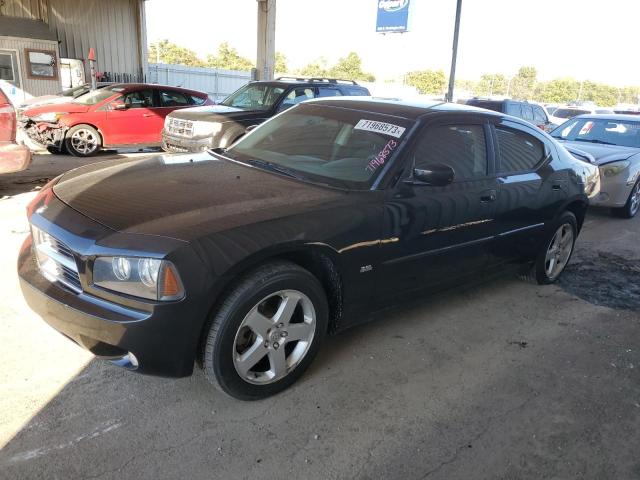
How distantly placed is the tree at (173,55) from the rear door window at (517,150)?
2590 inches

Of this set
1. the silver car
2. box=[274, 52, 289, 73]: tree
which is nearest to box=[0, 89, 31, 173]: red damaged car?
the silver car

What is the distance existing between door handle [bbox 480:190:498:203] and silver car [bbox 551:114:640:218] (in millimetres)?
3821

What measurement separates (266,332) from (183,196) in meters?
0.87

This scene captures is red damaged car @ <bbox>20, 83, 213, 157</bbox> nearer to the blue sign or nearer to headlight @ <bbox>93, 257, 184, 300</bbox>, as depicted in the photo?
headlight @ <bbox>93, 257, 184, 300</bbox>

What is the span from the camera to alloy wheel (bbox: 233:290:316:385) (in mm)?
2758

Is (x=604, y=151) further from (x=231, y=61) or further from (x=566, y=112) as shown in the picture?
(x=231, y=61)

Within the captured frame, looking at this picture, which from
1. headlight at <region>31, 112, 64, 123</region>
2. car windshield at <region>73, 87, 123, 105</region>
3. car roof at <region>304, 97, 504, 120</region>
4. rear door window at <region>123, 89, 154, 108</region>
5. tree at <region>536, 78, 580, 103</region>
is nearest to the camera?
car roof at <region>304, 97, 504, 120</region>

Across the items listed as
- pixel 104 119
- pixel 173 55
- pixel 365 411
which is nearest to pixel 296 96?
pixel 104 119

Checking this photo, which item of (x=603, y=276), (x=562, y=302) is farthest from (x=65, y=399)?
(x=603, y=276)

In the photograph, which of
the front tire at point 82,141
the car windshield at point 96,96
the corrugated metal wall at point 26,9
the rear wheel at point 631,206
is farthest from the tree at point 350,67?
the rear wheel at point 631,206

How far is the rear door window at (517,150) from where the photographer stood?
4.17 m

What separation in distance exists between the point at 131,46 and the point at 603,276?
20.4 m

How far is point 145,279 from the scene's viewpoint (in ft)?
7.90

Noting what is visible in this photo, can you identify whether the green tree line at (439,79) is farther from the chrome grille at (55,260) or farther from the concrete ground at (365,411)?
the chrome grille at (55,260)
